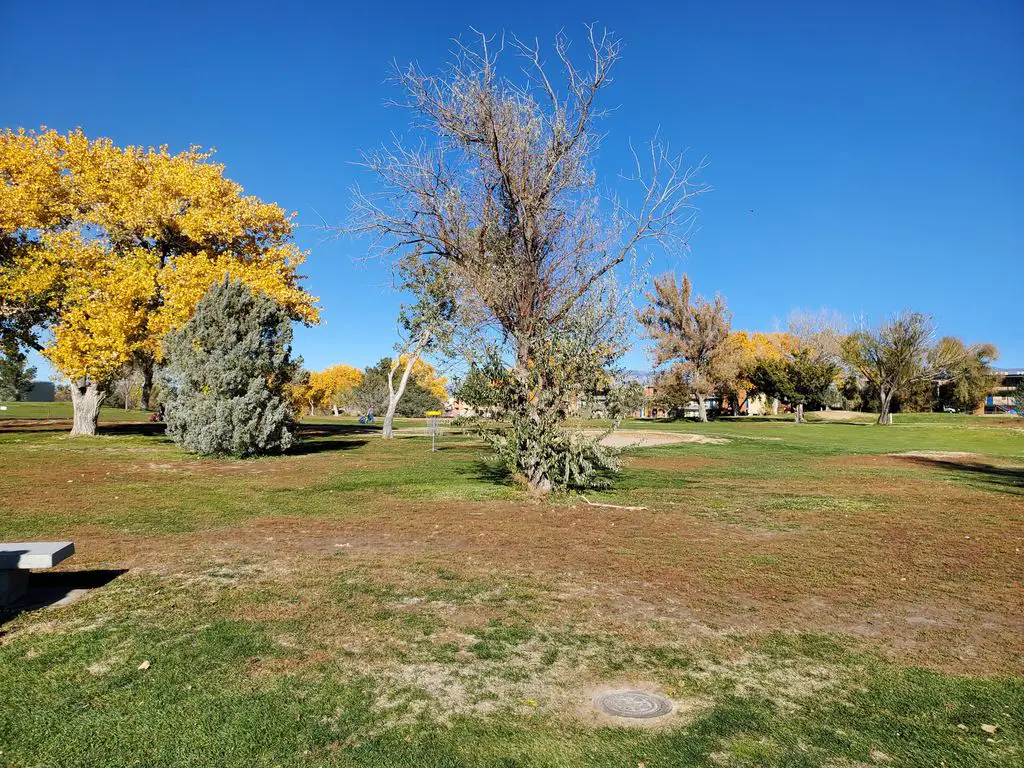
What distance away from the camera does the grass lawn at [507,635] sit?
10.6 feet

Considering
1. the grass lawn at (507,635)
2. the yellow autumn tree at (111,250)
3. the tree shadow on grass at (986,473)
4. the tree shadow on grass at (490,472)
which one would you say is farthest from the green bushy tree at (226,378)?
the tree shadow on grass at (986,473)

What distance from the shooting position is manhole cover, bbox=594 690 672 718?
356cm

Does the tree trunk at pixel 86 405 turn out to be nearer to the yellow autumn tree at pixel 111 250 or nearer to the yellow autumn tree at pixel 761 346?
the yellow autumn tree at pixel 111 250

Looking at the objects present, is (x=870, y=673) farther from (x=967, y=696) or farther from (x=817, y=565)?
(x=817, y=565)

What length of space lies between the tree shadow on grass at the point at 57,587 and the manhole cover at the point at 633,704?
4643 mm

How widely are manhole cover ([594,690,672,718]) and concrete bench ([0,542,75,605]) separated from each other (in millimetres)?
4321

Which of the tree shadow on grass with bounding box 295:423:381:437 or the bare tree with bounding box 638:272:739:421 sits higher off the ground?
the bare tree with bounding box 638:272:739:421

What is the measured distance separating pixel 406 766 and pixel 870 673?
3.13 meters

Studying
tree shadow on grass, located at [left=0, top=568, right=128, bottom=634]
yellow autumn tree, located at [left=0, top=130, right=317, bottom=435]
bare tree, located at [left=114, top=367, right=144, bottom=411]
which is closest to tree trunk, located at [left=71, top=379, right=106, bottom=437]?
yellow autumn tree, located at [left=0, top=130, right=317, bottom=435]

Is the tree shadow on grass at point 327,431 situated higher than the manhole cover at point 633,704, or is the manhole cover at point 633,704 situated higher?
the tree shadow on grass at point 327,431

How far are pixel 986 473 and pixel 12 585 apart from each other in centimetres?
2125

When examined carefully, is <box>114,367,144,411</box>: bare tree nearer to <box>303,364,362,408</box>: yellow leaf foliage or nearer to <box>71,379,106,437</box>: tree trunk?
<box>303,364,362,408</box>: yellow leaf foliage

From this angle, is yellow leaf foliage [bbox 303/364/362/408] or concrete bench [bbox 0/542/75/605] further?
yellow leaf foliage [bbox 303/364/362/408]

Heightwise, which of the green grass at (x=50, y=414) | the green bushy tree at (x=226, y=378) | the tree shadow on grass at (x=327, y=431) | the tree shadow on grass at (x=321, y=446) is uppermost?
the green bushy tree at (x=226, y=378)
